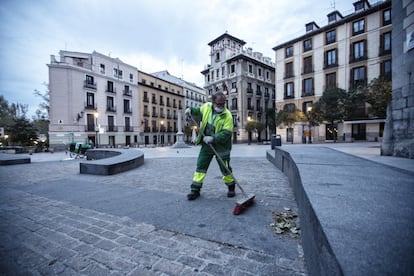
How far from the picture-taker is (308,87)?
25.8 meters

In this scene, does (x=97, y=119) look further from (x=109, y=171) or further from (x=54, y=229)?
(x=54, y=229)

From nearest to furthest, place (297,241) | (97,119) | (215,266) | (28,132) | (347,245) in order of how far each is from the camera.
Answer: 1. (347,245)
2. (215,266)
3. (297,241)
4. (28,132)
5. (97,119)

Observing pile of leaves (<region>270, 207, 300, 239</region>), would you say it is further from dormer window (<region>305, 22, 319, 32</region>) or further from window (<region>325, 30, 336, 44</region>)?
dormer window (<region>305, 22, 319, 32</region>)

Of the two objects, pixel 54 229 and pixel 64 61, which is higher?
pixel 64 61

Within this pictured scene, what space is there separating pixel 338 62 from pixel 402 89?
74.2ft

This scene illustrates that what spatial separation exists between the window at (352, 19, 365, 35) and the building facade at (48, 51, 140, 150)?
3231 cm

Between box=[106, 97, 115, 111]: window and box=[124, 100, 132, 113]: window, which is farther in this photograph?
box=[124, 100, 132, 113]: window

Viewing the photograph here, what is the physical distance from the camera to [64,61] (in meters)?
25.0

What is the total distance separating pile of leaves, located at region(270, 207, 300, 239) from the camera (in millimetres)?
2096

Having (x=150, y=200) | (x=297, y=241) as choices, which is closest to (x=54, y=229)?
(x=150, y=200)

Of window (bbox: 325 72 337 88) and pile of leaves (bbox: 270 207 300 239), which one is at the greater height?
window (bbox: 325 72 337 88)

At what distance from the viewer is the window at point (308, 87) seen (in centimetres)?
2539

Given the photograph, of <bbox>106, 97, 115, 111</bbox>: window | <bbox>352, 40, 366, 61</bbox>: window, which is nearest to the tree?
<bbox>352, 40, 366, 61</bbox>: window

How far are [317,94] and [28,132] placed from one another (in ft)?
128
